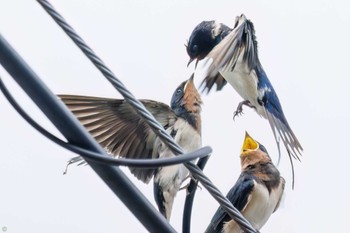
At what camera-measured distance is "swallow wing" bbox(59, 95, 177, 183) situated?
7.12 feet

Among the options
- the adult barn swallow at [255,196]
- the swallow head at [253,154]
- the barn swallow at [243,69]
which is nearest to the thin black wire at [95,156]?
the barn swallow at [243,69]

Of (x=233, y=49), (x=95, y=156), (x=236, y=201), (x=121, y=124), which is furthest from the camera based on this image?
(x=121, y=124)

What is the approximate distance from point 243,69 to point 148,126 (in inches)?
12.8

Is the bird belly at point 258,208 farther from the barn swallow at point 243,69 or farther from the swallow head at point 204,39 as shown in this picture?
the swallow head at point 204,39

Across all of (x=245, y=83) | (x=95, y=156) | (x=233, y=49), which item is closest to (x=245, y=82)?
(x=245, y=83)

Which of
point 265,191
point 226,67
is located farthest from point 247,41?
point 265,191

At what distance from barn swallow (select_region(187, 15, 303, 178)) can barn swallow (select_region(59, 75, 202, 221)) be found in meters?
0.10

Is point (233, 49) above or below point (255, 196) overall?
above

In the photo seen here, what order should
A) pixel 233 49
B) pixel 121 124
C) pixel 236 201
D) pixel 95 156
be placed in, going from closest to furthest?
pixel 95 156 → pixel 233 49 → pixel 236 201 → pixel 121 124

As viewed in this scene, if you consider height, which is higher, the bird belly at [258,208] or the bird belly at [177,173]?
the bird belly at [177,173]

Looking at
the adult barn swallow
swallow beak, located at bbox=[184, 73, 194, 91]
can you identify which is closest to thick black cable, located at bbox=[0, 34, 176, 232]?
the adult barn swallow

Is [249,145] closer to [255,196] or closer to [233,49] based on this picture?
[255,196]

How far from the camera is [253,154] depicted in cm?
230

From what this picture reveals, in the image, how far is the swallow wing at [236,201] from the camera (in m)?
2.16
